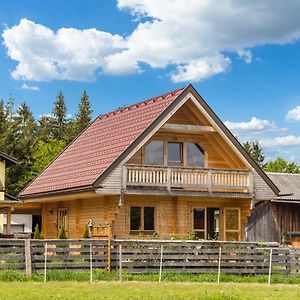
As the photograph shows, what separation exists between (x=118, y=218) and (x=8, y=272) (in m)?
8.70

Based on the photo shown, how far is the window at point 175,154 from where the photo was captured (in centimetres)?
3120

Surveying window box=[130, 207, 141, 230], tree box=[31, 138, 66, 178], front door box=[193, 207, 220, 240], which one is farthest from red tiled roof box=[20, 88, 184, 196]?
tree box=[31, 138, 66, 178]

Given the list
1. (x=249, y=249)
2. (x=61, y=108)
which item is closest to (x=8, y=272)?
(x=249, y=249)

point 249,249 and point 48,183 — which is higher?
point 48,183

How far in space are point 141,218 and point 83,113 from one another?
59.9 metres

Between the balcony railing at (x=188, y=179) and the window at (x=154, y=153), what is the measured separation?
1.65 m

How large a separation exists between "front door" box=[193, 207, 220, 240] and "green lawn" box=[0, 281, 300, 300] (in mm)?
8983

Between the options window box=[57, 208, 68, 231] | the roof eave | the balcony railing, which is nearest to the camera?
the roof eave

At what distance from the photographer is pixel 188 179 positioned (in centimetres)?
2947

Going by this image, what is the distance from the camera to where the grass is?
21125 millimetres

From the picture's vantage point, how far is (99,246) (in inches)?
901

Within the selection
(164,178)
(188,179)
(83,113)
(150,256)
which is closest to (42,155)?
(83,113)

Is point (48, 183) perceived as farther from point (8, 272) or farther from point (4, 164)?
point (8, 272)

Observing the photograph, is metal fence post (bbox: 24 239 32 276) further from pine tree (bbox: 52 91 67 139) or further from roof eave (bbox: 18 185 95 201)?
pine tree (bbox: 52 91 67 139)
